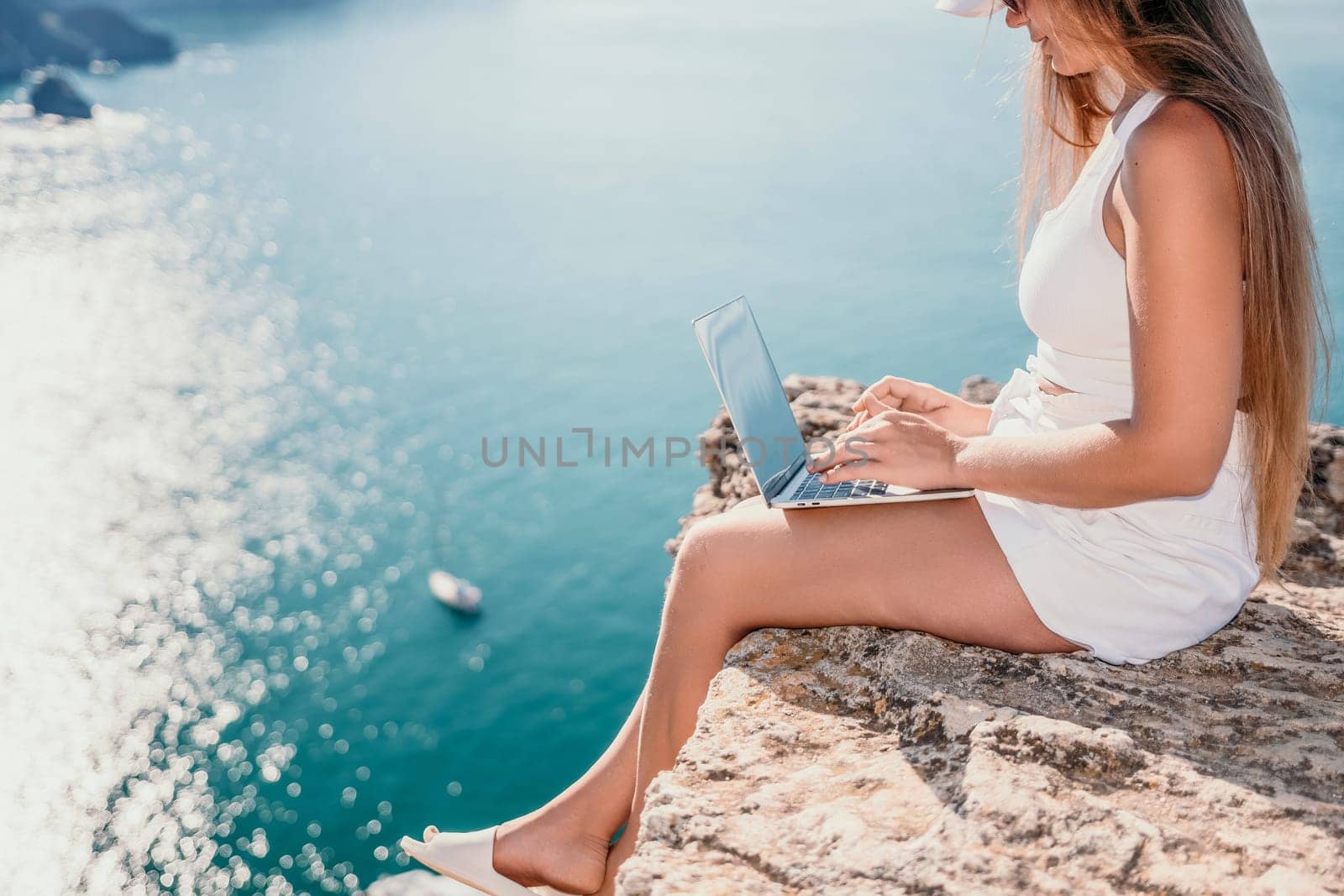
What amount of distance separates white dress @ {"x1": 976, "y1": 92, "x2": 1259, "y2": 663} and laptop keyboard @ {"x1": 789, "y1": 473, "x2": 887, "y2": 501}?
0.18m

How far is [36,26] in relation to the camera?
4666 cm

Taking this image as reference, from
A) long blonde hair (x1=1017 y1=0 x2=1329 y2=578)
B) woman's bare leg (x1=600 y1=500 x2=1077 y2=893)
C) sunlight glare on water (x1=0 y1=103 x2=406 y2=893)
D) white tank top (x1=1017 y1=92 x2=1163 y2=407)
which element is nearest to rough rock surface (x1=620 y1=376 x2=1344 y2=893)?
woman's bare leg (x1=600 y1=500 x2=1077 y2=893)

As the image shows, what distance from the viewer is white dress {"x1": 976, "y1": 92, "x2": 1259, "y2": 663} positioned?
61.6 inches

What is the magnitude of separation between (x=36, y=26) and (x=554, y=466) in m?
39.0

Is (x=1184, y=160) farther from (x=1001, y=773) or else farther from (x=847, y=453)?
(x=1001, y=773)

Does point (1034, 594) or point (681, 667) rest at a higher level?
point (1034, 594)

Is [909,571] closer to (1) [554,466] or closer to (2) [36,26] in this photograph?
(1) [554,466]

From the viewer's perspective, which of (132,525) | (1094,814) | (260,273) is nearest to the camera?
(1094,814)

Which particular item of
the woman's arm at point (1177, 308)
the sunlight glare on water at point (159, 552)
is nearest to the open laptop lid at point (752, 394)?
the woman's arm at point (1177, 308)

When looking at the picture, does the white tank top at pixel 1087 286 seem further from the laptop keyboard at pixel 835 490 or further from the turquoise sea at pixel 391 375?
the turquoise sea at pixel 391 375

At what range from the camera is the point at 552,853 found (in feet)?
5.93

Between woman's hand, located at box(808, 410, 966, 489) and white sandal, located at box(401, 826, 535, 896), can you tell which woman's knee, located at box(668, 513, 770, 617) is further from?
white sandal, located at box(401, 826, 535, 896)

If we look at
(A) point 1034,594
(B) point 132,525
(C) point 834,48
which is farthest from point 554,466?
(C) point 834,48

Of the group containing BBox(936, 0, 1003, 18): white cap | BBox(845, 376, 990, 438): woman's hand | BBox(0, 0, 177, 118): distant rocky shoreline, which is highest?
BBox(936, 0, 1003, 18): white cap
